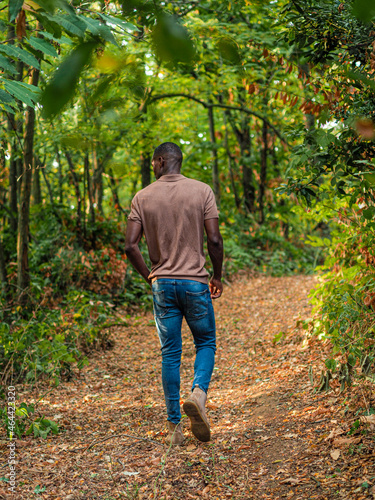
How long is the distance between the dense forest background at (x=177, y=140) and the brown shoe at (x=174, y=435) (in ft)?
3.88

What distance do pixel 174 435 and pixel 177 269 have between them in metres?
1.12

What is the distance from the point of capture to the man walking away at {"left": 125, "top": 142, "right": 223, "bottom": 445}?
3.24m

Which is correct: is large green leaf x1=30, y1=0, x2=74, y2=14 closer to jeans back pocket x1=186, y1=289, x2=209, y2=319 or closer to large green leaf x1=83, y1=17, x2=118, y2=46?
large green leaf x1=83, y1=17, x2=118, y2=46

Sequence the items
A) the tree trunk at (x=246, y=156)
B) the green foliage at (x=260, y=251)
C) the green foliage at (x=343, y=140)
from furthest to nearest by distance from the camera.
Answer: the tree trunk at (x=246, y=156)
the green foliage at (x=260, y=251)
the green foliage at (x=343, y=140)

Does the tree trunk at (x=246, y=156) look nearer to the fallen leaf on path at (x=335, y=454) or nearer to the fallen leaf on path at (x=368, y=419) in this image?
the fallen leaf on path at (x=368, y=419)

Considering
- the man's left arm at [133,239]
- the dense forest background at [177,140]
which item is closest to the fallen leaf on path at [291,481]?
the dense forest background at [177,140]

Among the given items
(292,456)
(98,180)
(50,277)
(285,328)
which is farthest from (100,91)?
(98,180)

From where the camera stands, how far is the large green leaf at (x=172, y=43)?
124 cm

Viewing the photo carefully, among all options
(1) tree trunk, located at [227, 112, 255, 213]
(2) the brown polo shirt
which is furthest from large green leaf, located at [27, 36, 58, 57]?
(1) tree trunk, located at [227, 112, 255, 213]

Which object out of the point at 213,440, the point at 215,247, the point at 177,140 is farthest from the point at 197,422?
the point at 177,140

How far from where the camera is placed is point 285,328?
20.3 feet

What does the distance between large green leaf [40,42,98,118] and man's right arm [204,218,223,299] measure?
2211 mm

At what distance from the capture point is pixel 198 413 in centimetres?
303

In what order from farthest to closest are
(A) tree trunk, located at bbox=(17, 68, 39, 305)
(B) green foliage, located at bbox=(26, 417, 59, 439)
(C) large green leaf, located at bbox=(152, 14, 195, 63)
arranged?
1. (A) tree trunk, located at bbox=(17, 68, 39, 305)
2. (B) green foliage, located at bbox=(26, 417, 59, 439)
3. (C) large green leaf, located at bbox=(152, 14, 195, 63)
